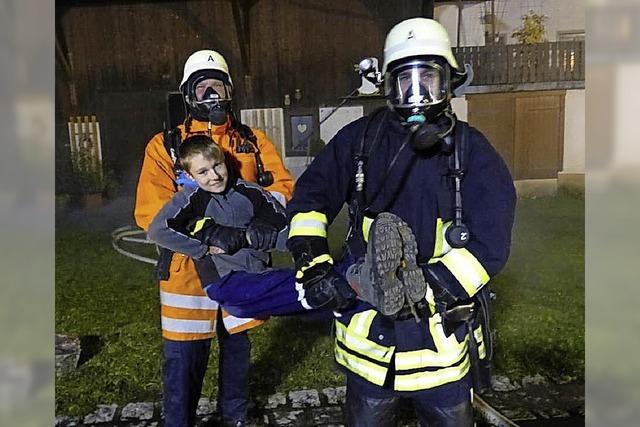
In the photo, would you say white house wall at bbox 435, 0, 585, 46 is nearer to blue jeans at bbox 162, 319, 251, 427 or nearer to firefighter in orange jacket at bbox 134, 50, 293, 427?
firefighter in orange jacket at bbox 134, 50, 293, 427

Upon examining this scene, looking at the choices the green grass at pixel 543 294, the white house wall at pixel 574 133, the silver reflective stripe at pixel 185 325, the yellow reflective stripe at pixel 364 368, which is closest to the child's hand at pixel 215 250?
the silver reflective stripe at pixel 185 325

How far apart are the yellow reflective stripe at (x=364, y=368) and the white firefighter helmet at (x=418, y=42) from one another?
0.76 meters

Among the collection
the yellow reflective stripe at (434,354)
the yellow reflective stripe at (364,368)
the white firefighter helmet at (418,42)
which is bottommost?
the yellow reflective stripe at (364,368)

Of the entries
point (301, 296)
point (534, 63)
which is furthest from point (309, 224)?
point (534, 63)

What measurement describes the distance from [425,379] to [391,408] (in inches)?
5.4

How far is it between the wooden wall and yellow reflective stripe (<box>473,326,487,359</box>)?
1.29m

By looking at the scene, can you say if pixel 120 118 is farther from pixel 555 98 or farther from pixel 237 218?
pixel 555 98

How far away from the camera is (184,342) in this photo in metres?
2.42

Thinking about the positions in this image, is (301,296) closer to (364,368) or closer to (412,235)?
(364,368)

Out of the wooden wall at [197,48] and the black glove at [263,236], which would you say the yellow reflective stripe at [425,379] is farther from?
the wooden wall at [197,48]

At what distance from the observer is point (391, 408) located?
6.48 ft

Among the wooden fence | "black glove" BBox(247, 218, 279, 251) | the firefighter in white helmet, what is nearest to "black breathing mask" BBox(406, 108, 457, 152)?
the firefighter in white helmet

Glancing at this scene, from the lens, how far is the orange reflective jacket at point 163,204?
7.77 feet

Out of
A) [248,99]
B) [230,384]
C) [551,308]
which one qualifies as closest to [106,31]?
[248,99]
